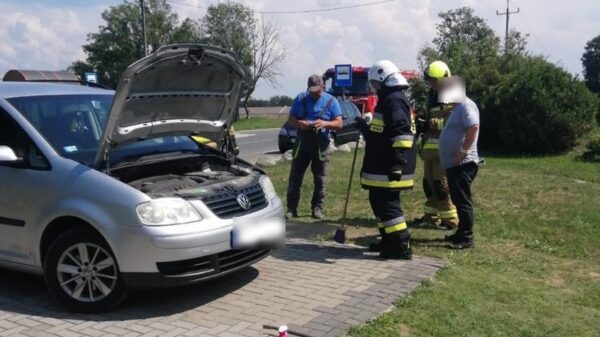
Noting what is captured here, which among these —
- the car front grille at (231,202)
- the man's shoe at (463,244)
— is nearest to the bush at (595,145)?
the man's shoe at (463,244)

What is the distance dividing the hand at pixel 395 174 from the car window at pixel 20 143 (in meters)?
3.03

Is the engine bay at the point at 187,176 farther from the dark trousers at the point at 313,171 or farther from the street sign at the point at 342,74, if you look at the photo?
the street sign at the point at 342,74

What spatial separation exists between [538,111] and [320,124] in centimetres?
909

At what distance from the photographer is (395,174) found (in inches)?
234

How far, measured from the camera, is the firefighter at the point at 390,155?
5.98 m

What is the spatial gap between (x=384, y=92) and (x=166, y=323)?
3021 millimetres

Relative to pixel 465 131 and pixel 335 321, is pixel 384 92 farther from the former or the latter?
pixel 335 321

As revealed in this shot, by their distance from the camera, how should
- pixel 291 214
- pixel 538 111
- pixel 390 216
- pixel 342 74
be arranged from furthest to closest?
1. pixel 342 74
2. pixel 538 111
3. pixel 291 214
4. pixel 390 216

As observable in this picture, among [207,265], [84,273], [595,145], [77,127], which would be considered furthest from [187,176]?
[595,145]

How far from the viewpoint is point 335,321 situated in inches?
177

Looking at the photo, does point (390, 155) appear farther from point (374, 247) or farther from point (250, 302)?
point (250, 302)

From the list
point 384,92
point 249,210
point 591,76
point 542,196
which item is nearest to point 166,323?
point 249,210

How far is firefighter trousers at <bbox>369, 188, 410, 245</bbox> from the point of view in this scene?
19.9ft

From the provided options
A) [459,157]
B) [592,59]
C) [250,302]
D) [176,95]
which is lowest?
[250,302]
